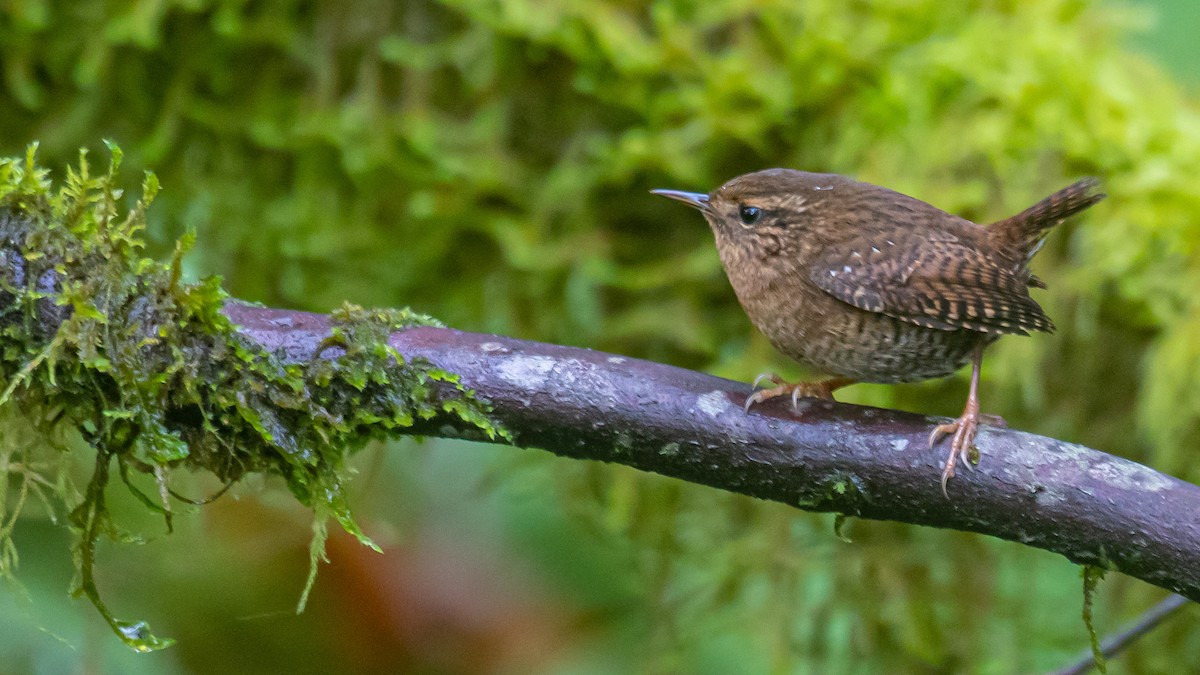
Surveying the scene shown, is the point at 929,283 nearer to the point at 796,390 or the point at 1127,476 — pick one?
the point at 796,390

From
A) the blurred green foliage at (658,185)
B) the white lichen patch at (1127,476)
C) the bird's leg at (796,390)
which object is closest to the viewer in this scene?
the white lichen patch at (1127,476)

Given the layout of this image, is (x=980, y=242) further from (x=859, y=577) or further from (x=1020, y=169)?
(x=859, y=577)

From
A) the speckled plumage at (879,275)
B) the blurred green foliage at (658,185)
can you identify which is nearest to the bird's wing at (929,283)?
the speckled plumage at (879,275)

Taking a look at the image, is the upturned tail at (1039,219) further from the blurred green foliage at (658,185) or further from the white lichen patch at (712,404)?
the white lichen patch at (712,404)

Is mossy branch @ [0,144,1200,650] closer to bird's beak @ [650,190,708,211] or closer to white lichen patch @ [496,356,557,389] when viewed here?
white lichen patch @ [496,356,557,389]

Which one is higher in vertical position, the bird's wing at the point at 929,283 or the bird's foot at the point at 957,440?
the bird's wing at the point at 929,283

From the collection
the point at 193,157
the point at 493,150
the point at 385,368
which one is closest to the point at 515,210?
the point at 493,150

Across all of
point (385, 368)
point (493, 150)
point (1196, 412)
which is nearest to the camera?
point (385, 368)
